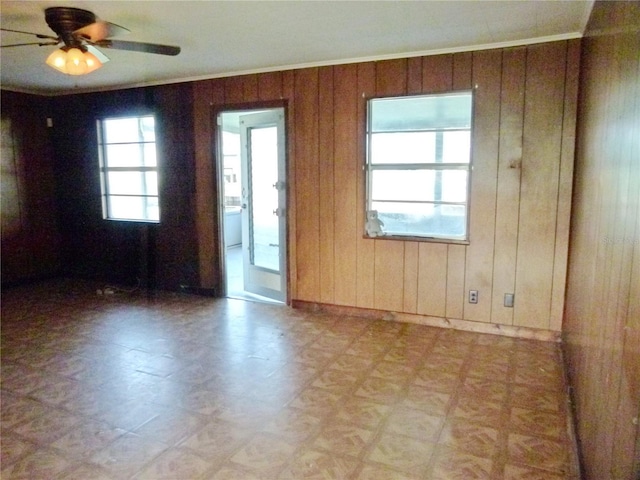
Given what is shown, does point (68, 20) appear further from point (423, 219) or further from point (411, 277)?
point (411, 277)

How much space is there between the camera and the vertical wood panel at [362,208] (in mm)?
3834

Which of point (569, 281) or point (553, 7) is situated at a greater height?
point (553, 7)

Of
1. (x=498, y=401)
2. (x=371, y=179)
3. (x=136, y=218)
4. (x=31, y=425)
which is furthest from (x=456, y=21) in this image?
(x=136, y=218)

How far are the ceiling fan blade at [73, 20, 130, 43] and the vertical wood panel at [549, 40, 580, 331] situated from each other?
2.99m

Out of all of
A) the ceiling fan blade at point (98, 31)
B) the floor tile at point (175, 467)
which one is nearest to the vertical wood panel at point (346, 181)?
the ceiling fan blade at point (98, 31)

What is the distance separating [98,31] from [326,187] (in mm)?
2097

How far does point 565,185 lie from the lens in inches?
131

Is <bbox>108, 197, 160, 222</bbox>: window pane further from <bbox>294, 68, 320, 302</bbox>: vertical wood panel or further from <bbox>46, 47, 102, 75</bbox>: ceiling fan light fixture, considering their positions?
<bbox>46, 47, 102, 75</bbox>: ceiling fan light fixture

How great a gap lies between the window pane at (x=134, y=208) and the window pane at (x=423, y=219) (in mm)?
2608

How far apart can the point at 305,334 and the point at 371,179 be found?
4.66 ft

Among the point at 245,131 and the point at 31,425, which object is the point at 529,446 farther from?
the point at 245,131

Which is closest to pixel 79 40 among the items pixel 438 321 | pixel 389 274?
pixel 389 274

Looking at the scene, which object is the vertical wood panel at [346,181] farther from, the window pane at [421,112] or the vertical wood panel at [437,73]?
the vertical wood panel at [437,73]

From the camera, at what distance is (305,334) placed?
3688 millimetres
